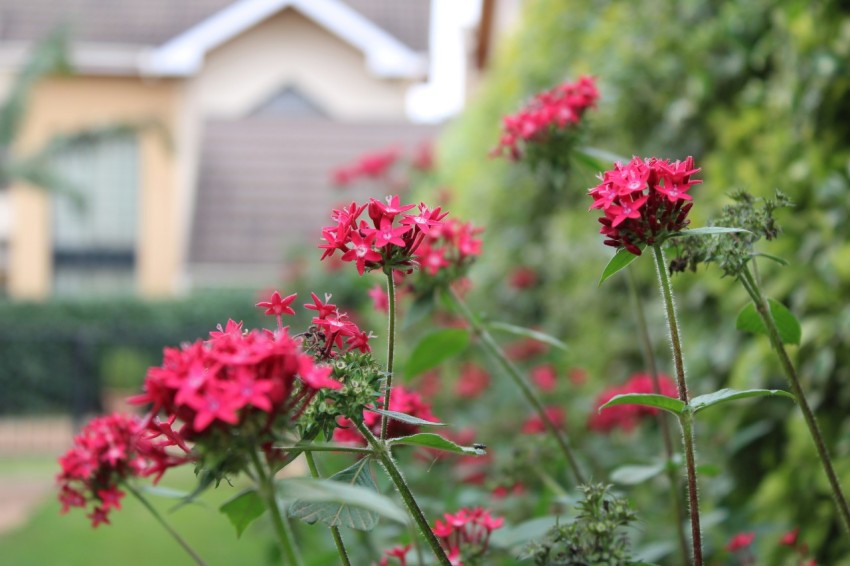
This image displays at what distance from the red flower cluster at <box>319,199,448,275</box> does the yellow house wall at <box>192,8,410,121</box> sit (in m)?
16.6

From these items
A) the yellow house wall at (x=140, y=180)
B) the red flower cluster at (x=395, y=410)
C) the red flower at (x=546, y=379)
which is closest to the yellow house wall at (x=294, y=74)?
the yellow house wall at (x=140, y=180)

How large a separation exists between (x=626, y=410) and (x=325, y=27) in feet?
51.2

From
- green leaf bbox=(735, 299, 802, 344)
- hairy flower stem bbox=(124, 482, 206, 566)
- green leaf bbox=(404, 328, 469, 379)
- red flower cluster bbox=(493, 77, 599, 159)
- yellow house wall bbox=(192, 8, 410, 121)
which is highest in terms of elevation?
yellow house wall bbox=(192, 8, 410, 121)

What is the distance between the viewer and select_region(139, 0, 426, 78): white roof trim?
16.4 m

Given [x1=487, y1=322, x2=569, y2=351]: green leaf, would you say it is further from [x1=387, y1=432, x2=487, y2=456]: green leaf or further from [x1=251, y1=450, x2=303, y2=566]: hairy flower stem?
[x1=251, y1=450, x2=303, y2=566]: hairy flower stem

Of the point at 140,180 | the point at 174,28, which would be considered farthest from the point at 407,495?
the point at 174,28

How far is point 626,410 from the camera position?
9.29ft

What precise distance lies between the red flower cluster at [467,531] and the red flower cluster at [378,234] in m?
0.37

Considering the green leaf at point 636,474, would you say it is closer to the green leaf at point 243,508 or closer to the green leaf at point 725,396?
the green leaf at point 725,396

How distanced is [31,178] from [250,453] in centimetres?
1501

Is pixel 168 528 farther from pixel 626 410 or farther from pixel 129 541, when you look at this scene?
pixel 129 541

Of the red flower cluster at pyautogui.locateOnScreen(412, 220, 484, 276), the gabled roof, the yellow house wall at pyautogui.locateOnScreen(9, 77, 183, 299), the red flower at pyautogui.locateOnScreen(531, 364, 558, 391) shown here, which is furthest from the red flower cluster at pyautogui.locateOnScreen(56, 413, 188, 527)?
the gabled roof

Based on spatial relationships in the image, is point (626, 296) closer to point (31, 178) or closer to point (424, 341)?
point (424, 341)

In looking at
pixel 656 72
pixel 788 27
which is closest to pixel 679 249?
pixel 788 27
